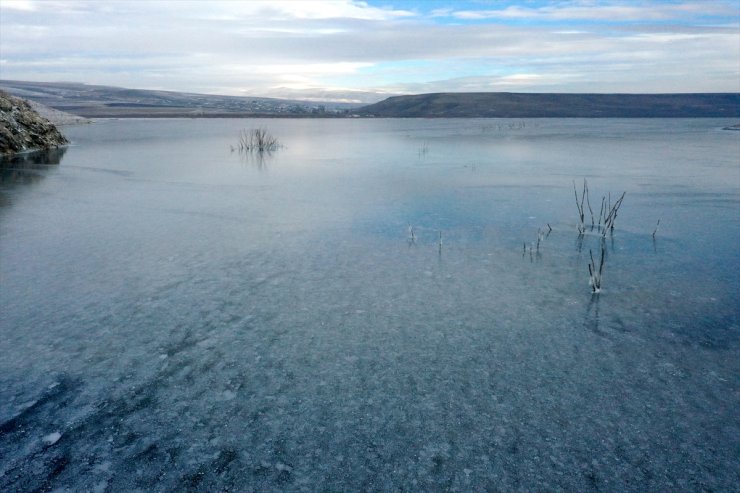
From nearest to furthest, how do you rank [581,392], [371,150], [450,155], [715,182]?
[581,392]
[715,182]
[450,155]
[371,150]

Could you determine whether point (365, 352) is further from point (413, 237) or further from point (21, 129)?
point (21, 129)

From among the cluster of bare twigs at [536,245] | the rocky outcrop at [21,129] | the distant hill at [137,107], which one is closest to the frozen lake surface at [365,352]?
the cluster of bare twigs at [536,245]

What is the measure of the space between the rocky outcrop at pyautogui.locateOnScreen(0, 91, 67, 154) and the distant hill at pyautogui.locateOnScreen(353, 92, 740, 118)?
189 ft

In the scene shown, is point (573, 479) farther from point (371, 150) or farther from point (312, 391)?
point (371, 150)

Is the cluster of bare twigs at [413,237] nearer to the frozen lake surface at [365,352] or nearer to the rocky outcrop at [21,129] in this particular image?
the frozen lake surface at [365,352]

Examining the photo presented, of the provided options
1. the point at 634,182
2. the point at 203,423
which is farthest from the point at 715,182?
the point at 203,423

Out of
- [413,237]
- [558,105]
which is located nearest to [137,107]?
[558,105]

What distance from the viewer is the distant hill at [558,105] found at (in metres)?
75.2

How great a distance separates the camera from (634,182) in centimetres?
1368

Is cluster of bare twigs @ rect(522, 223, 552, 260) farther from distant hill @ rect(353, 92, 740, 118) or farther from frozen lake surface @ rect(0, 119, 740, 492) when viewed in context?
distant hill @ rect(353, 92, 740, 118)

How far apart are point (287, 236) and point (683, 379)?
19.2ft

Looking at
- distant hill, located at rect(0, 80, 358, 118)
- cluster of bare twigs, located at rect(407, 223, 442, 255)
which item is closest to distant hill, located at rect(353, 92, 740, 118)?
distant hill, located at rect(0, 80, 358, 118)

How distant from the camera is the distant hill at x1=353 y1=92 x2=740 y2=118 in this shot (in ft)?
247

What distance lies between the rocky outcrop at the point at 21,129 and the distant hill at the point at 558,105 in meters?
57.6
